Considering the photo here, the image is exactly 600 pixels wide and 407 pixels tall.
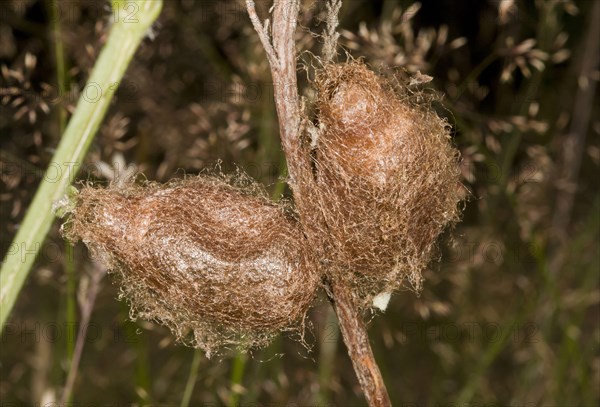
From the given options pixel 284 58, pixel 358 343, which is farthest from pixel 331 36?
pixel 358 343

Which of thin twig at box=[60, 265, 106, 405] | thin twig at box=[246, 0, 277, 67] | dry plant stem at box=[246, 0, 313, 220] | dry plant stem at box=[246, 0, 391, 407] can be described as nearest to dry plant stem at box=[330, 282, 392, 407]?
dry plant stem at box=[246, 0, 391, 407]

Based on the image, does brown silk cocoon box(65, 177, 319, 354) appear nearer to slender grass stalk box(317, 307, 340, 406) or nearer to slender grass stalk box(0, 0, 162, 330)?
slender grass stalk box(0, 0, 162, 330)

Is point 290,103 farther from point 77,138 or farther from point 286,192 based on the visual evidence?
point 286,192

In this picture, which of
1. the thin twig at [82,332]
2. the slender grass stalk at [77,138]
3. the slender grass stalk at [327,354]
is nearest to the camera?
the slender grass stalk at [77,138]

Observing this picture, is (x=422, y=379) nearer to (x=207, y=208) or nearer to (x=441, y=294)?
(x=441, y=294)

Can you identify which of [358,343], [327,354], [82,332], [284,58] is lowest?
[327,354]

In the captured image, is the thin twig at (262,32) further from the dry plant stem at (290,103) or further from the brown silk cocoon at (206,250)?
the brown silk cocoon at (206,250)

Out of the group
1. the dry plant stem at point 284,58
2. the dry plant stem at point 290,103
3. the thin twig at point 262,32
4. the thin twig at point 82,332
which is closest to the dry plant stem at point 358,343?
the dry plant stem at point 290,103
